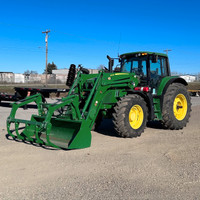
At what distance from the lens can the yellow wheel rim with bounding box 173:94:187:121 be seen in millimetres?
8117

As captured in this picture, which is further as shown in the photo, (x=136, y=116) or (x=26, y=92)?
(x=26, y=92)

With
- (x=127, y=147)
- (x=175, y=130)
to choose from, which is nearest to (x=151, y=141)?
(x=127, y=147)

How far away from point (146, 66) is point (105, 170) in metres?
4.18

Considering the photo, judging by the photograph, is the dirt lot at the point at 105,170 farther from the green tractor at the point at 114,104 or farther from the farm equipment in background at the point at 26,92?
the farm equipment in background at the point at 26,92

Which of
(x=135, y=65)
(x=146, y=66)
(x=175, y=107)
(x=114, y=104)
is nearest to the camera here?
(x=114, y=104)

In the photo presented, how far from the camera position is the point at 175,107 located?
8102 millimetres

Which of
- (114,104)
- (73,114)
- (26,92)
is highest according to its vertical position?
(26,92)

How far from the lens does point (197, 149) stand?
5.50 meters

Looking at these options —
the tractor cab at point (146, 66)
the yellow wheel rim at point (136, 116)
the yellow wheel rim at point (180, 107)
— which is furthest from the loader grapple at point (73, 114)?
the yellow wheel rim at point (180, 107)

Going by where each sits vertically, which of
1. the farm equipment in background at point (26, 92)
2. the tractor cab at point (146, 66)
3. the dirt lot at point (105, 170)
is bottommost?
the dirt lot at point (105, 170)

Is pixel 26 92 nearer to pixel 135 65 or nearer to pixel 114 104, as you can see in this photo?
pixel 135 65

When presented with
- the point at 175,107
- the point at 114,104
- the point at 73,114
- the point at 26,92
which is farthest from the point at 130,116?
the point at 26,92

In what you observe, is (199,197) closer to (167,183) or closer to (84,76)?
(167,183)

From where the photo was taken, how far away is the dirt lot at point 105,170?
3.48 metres
